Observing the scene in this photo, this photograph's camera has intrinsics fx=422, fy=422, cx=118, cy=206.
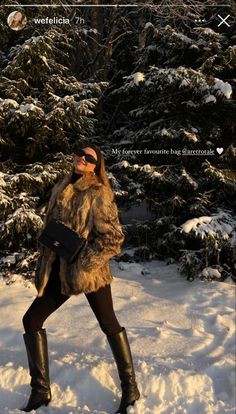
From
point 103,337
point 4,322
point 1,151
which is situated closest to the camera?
point 103,337

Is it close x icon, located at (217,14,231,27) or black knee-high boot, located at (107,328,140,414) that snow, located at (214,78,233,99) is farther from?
black knee-high boot, located at (107,328,140,414)

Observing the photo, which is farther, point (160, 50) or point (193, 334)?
point (160, 50)

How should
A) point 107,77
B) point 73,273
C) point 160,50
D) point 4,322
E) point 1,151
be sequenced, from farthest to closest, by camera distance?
1. point 107,77
2. point 160,50
3. point 1,151
4. point 4,322
5. point 73,273

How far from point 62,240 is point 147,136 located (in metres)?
3.89

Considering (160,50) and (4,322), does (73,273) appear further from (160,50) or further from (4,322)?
(160,50)

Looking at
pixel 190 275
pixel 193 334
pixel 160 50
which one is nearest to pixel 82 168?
pixel 193 334

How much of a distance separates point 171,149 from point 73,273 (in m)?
3.76

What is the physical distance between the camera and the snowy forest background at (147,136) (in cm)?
546

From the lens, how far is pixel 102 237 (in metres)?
2.86

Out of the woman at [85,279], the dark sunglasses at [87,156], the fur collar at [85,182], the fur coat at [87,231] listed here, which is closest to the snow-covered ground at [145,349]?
the woman at [85,279]

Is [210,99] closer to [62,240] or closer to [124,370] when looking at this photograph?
[62,240]

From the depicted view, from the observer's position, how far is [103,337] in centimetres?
411

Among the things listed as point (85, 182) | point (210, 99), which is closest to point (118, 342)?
Result: point (85, 182)

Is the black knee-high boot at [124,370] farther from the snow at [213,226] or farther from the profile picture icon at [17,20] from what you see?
the profile picture icon at [17,20]
